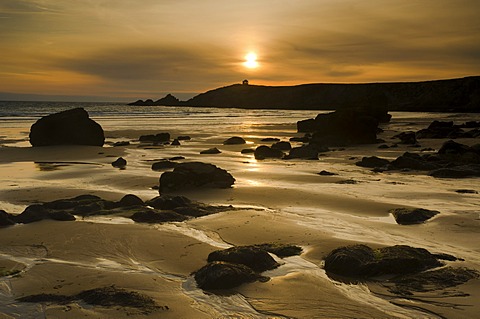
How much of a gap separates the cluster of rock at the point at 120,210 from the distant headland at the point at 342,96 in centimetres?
7068

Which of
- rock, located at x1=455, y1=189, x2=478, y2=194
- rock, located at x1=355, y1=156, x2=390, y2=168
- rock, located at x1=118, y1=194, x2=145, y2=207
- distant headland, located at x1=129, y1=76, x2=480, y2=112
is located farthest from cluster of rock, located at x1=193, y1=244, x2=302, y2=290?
distant headland, located at x1=129, y1=76, x2=480, y2=112

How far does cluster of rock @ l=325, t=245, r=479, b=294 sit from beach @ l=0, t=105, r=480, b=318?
0.19 m

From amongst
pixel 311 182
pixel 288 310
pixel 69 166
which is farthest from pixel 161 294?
pixel 69 166

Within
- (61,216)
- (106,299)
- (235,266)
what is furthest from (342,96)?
(106,299)

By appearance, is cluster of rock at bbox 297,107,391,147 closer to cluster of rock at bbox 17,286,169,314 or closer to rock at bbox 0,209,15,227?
rock at bbox 0,209,15,227

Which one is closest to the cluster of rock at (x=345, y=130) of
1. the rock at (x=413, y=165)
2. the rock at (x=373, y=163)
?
the rock at (x=373, y=163)

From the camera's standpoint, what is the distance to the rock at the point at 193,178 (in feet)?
41.8

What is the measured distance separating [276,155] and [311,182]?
6674 millimetres

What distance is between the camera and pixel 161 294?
6031 mm

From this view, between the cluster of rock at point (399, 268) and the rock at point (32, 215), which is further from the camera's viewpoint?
the rock at point (32, 215)

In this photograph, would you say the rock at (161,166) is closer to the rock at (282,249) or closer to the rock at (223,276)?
the rock at (282,249)

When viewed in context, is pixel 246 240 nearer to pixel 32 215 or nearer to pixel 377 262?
pixel 377 262

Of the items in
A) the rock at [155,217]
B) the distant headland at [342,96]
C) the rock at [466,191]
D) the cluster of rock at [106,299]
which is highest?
the distant headland at [342,96]

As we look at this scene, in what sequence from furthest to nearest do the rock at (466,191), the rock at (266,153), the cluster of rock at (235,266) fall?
1. the rock at (266,153)
2. the rock at (466,191)
3. the cluster of rock at (235,266)
